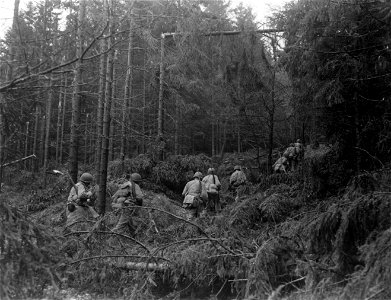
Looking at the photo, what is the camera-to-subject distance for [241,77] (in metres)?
13.5

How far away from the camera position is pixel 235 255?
16.1 ft

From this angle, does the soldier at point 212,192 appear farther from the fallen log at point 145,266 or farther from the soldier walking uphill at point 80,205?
the fallen log at point 145,266

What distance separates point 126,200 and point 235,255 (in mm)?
4407

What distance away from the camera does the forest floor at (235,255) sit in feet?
11.2

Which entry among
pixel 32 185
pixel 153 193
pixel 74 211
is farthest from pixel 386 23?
pixel 32 185

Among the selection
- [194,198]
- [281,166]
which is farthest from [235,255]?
[281,166]

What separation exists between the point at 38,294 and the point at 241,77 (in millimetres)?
10850

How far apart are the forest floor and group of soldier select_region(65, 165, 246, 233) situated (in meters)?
0.40

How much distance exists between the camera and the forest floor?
11.2 feet

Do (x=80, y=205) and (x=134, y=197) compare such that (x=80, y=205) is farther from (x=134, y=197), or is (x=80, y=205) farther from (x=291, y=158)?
(x=291, y=158)

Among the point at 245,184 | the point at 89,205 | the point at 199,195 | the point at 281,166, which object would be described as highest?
the point at 281,166

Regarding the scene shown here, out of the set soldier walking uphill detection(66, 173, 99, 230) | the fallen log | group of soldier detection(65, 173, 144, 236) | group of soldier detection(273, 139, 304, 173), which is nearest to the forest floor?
the fallen log

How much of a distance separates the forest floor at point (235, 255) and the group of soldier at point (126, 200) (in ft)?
1.31

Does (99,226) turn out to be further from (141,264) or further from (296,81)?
(296,81)
